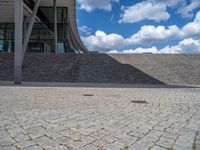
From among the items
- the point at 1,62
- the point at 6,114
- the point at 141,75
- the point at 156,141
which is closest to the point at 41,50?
the point at 1,62

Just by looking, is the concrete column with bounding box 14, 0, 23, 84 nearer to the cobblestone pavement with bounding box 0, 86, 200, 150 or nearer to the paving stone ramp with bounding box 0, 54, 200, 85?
the paving stone ramp with bounding box 0, 54, 200, 85

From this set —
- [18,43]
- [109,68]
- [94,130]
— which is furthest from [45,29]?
[94,130]

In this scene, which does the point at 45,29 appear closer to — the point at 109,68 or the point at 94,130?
the point at 109,68

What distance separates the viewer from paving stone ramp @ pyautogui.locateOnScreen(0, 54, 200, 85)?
2056 centimetres

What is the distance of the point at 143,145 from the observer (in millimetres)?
3619

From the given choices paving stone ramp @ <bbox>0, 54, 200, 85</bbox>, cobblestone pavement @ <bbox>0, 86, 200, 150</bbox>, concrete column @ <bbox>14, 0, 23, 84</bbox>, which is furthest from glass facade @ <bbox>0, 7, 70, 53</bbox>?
cobblestone pavement @ <bbox>0, 86, 200, 150</bbox>

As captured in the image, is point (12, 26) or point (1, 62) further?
point (12, 26)

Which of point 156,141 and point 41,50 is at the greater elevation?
point 41,50

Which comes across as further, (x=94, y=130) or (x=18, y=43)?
(x=18, y=43)

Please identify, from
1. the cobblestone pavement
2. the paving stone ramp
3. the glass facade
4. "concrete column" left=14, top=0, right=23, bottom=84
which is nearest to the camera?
the cobblestone pavement

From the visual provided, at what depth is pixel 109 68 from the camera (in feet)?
72.9

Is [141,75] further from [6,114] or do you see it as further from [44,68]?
[6,114]

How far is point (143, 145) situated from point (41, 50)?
118 feet

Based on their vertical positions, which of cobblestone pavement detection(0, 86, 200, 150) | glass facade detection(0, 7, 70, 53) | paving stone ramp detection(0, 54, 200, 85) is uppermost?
glass facade detection(0, 7, 70, 53)
